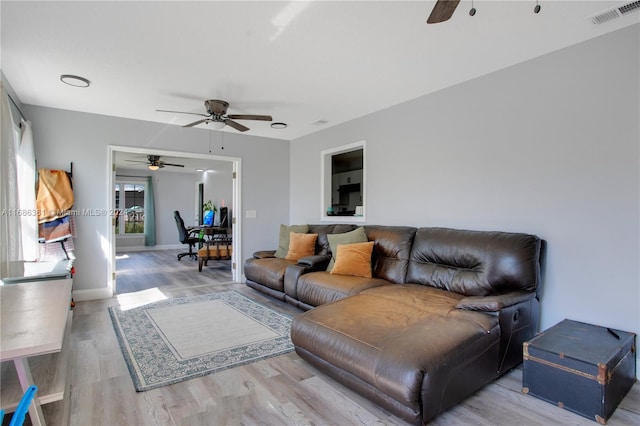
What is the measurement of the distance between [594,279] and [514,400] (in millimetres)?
1178

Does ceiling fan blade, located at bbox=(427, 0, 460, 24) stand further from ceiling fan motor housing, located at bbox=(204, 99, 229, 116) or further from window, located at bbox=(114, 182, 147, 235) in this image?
window, located at bbox=(114, 182, 147, 235)

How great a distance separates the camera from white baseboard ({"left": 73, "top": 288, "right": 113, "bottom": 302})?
438 cm

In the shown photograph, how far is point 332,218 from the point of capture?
521cm

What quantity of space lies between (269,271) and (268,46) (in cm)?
268

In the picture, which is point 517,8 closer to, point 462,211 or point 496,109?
point 496,109

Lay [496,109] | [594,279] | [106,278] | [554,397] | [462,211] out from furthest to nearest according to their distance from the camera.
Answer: [106,278]
[462,211]
[496,109]
[594,279]
[554,397]

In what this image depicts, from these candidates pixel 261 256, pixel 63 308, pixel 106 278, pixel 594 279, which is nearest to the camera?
pixel 63 308

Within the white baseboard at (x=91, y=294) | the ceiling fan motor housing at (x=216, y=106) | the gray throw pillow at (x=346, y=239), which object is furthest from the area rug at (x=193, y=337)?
the ceiling fan motor housing at (x=216, y=106)

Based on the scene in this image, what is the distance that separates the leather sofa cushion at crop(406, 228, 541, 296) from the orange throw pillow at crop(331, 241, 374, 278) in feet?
1.53

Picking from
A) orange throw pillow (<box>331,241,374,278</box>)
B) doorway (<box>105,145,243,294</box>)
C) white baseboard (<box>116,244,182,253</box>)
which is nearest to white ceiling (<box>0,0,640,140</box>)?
doorway (<box>105,145,243,294</box>)

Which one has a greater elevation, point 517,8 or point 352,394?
point 517,8

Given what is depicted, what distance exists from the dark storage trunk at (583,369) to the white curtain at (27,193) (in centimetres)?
468

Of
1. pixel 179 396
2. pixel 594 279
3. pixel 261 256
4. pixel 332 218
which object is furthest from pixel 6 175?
pixel 594 279

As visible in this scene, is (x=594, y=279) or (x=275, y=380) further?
(x=594, y=279)
